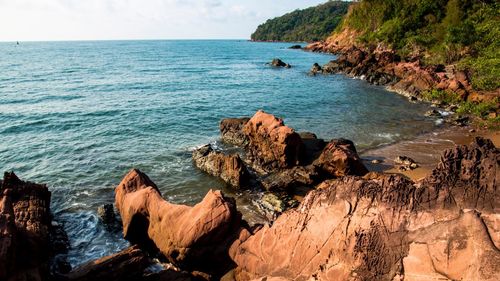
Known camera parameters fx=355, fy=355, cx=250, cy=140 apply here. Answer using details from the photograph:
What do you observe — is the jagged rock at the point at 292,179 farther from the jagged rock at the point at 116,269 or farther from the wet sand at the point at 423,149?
the jagged rock at the point at 116,269

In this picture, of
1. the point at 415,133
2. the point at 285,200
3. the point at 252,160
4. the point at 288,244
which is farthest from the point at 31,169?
the point at 415,133

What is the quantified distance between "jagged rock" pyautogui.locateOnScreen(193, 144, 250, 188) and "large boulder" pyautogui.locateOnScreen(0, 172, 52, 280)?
29.0ft

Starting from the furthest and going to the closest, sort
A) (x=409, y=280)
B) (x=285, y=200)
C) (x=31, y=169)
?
(x=31, y=169) → (x=285, y=200) → (x=409, y=280)

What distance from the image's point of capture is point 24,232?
1150 cm

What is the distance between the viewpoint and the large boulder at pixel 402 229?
287 inches

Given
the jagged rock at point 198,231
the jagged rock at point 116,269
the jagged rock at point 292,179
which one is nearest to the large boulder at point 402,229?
the jagged rock at point 198,231

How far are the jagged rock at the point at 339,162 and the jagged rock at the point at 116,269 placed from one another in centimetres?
1166

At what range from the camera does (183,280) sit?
11.0m

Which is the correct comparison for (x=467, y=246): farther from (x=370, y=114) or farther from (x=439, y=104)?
(x=439, y=104)

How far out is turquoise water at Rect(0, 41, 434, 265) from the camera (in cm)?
1981

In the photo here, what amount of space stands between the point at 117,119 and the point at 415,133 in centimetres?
2658

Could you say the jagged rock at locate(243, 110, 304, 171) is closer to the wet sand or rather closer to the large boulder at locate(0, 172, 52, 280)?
the wet sand

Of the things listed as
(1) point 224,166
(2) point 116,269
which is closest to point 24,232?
(2) point 116,269

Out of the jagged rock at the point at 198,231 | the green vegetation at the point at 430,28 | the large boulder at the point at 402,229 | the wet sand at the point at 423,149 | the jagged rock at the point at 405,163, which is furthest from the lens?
the green vegetation at the point at 430,28
